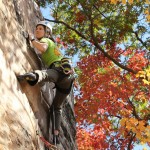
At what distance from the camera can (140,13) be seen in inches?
523

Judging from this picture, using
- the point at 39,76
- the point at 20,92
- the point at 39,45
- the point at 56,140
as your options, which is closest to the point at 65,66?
the point at 39,45

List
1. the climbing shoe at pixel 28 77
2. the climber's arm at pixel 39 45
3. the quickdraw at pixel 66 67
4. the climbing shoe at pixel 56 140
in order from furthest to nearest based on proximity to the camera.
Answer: the climbing shoe at pixel 56 140 < the quickdraw at pixel 66 67 < the climber's arm at pixel 39 45 < the climbing shoe at pixel 28 77

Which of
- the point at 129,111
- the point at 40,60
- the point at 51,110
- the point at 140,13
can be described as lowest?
the point at 51,110

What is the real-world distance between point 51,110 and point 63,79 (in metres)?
0.83

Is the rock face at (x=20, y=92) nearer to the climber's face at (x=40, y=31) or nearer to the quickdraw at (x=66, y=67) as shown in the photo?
the climber's face at (x=40, y=31)

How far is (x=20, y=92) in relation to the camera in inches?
236

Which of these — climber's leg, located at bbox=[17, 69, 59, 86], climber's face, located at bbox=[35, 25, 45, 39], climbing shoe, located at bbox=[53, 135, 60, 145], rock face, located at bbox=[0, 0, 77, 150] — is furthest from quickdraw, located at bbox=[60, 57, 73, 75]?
climbing shoe, located at bbox=[53, 135, 60, 145]

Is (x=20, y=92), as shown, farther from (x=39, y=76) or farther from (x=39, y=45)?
(x=39, y=45)

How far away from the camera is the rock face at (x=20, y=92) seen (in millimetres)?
5223

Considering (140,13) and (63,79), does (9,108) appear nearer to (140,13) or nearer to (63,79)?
(63,79)

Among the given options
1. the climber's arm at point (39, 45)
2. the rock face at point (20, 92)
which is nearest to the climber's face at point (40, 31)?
the rock face at point (20, 92)

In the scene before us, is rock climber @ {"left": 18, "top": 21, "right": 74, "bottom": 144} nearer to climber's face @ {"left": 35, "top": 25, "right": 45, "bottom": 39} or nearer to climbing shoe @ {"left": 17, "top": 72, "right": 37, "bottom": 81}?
climber's face @ {"left": 35, "top": 25, "right": 45, "bottom": 39}

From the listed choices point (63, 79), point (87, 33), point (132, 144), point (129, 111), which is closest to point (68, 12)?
point (87, 33)

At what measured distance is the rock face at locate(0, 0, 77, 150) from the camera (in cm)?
522
